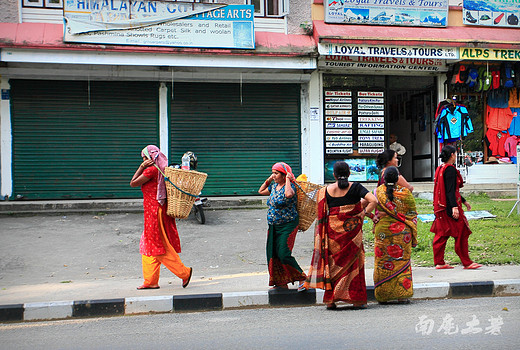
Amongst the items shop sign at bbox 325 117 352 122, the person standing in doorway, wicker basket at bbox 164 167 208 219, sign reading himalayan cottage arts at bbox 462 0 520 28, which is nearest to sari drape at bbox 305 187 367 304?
wicker basket at bbox 164 167 208 219

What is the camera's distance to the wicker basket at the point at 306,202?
6309mm

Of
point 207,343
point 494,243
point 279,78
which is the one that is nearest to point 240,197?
point 279,78

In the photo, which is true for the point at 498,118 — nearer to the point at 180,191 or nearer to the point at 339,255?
the point at 339,255

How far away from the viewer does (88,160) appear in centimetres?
1293

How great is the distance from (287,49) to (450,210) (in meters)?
6.63

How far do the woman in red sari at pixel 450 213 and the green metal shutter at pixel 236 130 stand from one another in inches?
252

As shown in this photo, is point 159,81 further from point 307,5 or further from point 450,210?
point 450,210

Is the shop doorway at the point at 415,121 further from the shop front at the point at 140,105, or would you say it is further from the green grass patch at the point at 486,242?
the green grass patch at the point at 486,242

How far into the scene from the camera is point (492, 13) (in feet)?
47.5

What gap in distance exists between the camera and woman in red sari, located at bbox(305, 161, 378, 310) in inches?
224

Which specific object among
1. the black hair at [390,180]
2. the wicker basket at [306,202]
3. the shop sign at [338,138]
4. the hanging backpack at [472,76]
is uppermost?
the hanging backpack at [472,76]

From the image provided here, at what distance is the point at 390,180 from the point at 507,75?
10281 mm

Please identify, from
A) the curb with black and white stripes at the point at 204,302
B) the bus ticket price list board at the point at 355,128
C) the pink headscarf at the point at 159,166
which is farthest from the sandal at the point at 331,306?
the bus ticket price list board at the point at 355,128

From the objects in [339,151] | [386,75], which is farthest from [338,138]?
[386,75]
